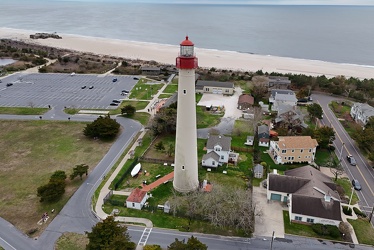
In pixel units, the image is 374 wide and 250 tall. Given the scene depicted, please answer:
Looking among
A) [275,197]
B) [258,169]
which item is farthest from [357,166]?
[275,197]

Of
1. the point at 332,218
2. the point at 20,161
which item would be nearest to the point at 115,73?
the point at 20,161

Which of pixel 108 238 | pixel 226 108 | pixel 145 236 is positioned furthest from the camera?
pixel 226 108

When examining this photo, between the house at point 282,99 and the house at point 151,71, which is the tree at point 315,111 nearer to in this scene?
the house at point 282,99

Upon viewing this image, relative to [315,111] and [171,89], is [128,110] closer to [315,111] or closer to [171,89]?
[171,89]

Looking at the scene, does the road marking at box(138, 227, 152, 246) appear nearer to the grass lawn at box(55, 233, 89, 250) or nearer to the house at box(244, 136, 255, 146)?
the grass lawn at box(55, 233, 89, 250)

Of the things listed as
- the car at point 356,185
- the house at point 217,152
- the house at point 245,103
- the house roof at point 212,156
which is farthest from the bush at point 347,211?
the house at point 245,103

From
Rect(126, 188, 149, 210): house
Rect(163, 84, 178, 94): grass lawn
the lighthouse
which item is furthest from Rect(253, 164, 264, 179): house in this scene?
Rect(163, 84, 178, 94): grass lawn
